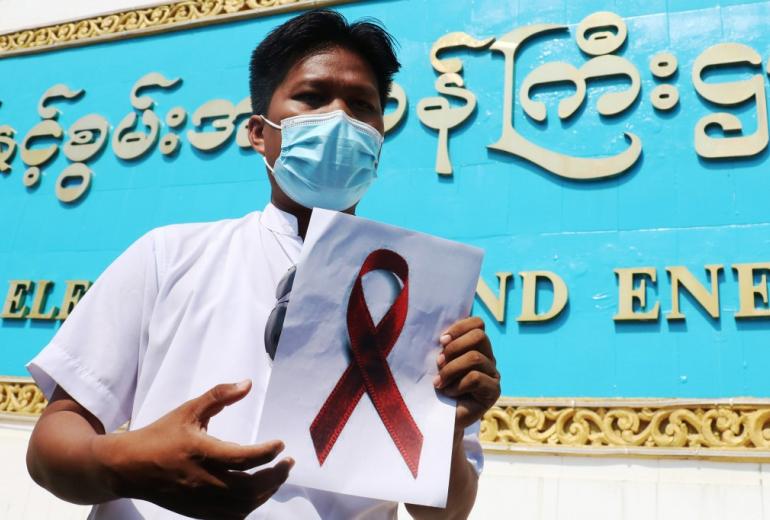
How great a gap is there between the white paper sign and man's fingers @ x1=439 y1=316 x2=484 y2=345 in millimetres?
16

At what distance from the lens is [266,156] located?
1090 mm

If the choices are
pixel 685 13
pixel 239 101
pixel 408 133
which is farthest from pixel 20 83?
pixel 685 13

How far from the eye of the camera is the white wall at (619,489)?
224cm

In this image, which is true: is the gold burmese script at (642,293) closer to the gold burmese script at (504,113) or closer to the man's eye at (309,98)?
the gold burmese script at (504,113)

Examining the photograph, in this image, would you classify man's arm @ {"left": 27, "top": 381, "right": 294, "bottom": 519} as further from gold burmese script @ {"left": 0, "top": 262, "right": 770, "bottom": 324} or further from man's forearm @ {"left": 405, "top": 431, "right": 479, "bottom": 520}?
gold burmese script @ {"left": 0, "top": 262, "right": 770, "bottom": 324}

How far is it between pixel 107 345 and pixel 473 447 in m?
0.47

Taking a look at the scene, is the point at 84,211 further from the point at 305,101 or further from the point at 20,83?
the point at 305,101

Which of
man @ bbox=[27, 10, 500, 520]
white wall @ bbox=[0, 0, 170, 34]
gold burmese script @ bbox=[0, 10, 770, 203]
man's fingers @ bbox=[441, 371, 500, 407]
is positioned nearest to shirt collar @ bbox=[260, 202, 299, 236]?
man @ bbox=[27, 10, 500, 520]

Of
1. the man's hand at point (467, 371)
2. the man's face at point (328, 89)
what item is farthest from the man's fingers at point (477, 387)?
the man's face at point (328, 89)

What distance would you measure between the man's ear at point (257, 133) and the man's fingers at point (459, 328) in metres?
0.46

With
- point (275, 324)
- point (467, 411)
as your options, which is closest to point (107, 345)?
point (275, 324)

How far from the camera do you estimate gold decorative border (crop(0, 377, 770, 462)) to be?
7.58ft

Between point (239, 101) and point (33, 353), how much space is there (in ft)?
5.10

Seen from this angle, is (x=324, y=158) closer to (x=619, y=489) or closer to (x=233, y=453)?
(x=233, y=453)
